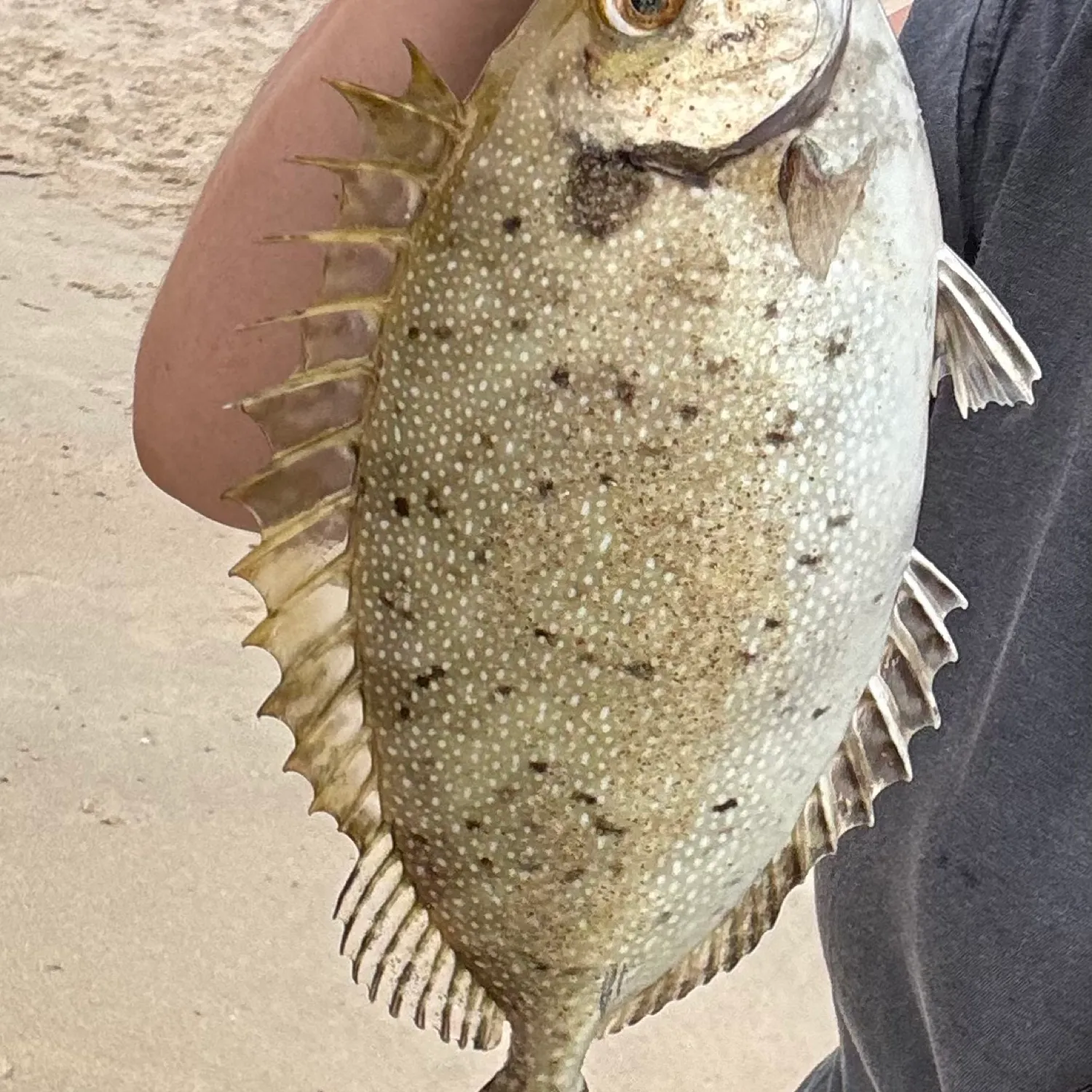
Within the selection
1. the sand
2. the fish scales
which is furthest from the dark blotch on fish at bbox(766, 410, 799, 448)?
the sand

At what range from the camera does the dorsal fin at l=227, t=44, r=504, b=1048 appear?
526 millimetres

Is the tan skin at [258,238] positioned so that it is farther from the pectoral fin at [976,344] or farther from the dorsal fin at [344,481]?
the pectoral fin at [976,344]

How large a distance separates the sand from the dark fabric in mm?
940

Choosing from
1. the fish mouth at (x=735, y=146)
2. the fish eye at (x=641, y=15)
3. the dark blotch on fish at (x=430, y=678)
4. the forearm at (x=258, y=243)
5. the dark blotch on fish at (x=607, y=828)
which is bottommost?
the dark blotch on fish at (x=607, y=828)

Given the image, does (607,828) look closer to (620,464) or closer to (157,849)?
(620,464)

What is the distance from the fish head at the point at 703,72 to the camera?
498mm

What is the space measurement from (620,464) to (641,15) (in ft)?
0.55

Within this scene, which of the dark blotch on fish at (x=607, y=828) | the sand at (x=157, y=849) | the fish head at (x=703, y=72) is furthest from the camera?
the sand at (x=157, y=849)

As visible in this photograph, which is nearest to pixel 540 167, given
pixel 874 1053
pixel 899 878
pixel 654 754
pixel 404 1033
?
pixel 654 754

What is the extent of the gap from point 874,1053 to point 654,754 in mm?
434

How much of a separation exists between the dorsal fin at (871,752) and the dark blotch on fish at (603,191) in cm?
19

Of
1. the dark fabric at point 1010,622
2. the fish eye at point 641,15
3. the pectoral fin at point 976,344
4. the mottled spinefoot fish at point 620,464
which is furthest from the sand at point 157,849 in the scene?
the fish eye at point 641,15

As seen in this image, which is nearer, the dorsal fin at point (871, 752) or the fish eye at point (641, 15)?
the fish eye at point (641, 15)

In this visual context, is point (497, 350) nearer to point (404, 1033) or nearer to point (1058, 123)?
point (1058, 123)
